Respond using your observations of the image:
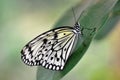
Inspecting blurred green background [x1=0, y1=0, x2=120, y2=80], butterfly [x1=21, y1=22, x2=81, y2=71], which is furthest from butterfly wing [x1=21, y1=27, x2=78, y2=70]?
blurred green background [x1=0, y1=0, x2=120, y2=80]

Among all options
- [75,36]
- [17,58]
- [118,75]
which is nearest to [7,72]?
[17,58]

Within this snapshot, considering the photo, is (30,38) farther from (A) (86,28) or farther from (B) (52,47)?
(A) (86,28)

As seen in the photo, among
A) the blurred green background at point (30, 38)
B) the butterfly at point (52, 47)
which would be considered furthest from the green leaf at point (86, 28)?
the blurred green background at point (30, 38)

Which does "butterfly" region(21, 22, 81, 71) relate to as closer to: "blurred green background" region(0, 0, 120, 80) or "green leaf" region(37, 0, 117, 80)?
"green leaf" region(37, 0, 117, 80)

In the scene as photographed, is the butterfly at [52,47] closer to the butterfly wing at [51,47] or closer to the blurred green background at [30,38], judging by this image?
the butterfly wing at [51,47]

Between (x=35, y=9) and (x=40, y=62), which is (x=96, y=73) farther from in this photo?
(x=35, y=9)

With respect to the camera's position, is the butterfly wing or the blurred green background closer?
the butterfly wing

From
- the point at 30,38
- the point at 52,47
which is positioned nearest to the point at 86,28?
the point at 52,47
